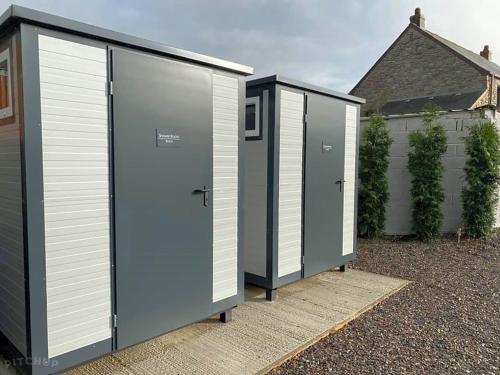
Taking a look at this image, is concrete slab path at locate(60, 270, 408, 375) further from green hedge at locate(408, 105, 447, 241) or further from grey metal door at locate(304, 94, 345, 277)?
green hedge at locate(408, 105, 447, 241)

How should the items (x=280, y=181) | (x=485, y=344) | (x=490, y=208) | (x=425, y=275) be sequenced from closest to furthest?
1. (x=485, y=344)
2. (x=280, y=181)
3. (x=425, y=275)
4. (x=490, y=208)

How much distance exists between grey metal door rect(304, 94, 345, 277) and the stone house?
250 centimetres

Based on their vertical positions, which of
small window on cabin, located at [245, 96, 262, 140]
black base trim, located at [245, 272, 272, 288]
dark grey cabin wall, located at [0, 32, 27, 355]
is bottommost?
black base trim, located at [245, 272, 272, 288]

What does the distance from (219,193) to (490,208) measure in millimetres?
4728

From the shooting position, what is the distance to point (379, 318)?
302cm

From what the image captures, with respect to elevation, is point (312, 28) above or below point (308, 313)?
above

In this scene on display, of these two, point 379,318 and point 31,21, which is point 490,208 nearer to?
point 379,318

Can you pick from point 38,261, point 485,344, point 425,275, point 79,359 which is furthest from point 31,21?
point 425,275

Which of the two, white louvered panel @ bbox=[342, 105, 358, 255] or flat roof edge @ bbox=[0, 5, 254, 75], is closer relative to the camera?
flat roof edge @ bbox=[0, 5, 254, 75]

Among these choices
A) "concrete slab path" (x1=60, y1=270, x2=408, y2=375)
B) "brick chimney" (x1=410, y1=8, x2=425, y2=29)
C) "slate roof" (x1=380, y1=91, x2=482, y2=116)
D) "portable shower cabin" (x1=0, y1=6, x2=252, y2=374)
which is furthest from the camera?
"brick chimney" (x1=410, y1=8, x2=425, y2=29)

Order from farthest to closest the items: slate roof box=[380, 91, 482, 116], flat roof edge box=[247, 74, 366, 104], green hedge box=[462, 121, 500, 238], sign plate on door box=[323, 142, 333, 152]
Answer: slate roof box=[380, 91, 482, 116] → green hedge box=[462, 121, 500, 238] → sign plate on door box=[323, 142, 333, 152] → flat roof edge box=[247, 74, 366, 104]

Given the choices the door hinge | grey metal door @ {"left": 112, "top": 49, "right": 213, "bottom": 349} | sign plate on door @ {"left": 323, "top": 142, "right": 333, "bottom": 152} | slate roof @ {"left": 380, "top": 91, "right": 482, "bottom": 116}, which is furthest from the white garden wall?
slate roof @ {"left": 380, "top": 91, "right": 482, "bottom": 116}

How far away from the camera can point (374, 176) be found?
19.1ft

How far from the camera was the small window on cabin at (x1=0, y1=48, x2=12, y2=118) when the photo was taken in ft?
6.18
